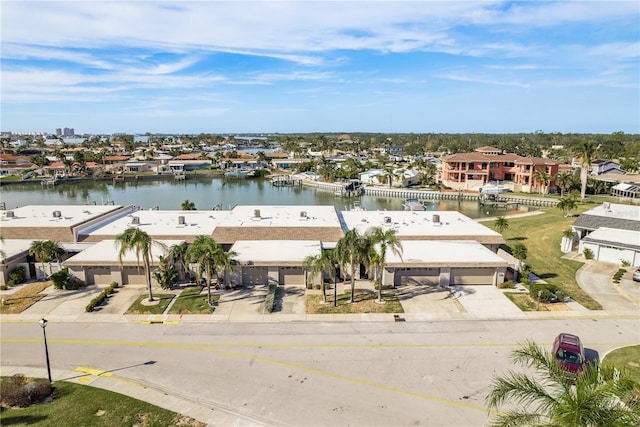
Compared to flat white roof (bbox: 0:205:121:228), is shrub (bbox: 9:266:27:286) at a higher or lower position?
lower

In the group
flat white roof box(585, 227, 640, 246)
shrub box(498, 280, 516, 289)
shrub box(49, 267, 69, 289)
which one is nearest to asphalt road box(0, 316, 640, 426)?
shrub box(49, 267, 69, 289)

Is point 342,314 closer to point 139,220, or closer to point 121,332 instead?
point 121,332

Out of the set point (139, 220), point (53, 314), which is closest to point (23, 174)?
point (139, 220)

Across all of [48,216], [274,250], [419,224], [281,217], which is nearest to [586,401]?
[274,250]

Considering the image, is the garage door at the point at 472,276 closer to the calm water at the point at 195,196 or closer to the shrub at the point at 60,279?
the shrub at the point at 60,279

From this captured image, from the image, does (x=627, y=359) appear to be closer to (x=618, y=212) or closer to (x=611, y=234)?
(x=611, y=234)

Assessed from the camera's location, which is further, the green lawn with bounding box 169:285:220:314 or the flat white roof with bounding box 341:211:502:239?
the flat white roof with bounding box 341:211:502:239

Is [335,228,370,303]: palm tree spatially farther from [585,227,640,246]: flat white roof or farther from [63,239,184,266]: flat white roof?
[585,227,640,246]: flat white roof
